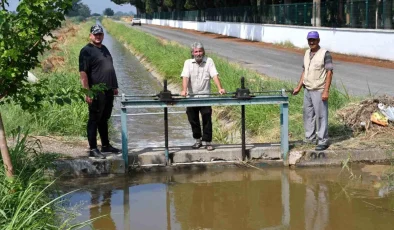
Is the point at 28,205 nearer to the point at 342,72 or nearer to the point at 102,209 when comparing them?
the point at 102,209

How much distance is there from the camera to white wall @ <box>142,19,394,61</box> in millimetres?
24547

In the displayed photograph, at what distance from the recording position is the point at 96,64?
798 cm

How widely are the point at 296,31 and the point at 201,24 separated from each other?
116ft

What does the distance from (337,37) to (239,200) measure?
23.4 metres

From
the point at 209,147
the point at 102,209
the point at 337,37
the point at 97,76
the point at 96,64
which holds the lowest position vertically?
the point at 102,209

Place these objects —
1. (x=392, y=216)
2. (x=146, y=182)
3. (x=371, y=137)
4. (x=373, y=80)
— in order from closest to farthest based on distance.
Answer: (x=392, y=216) < (x=146, y=182) < (x=371, y=137) < (x=373, y=80)

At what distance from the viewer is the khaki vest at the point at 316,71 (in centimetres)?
828

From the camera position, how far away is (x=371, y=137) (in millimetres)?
9000

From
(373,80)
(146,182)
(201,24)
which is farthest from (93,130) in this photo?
(201,24)

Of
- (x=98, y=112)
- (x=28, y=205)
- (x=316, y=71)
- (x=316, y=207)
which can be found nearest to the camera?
(x=28, y=205)

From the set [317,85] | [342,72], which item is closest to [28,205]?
[317,85]

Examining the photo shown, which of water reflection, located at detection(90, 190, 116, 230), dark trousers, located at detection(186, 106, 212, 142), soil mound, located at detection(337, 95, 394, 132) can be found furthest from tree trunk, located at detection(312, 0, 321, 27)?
water reflection, located at detection(90, 190, 116, 230)

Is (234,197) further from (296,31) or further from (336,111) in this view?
(296,31)

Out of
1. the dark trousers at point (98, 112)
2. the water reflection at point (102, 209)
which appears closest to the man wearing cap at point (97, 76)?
the dark trousers at point (98, 112)
